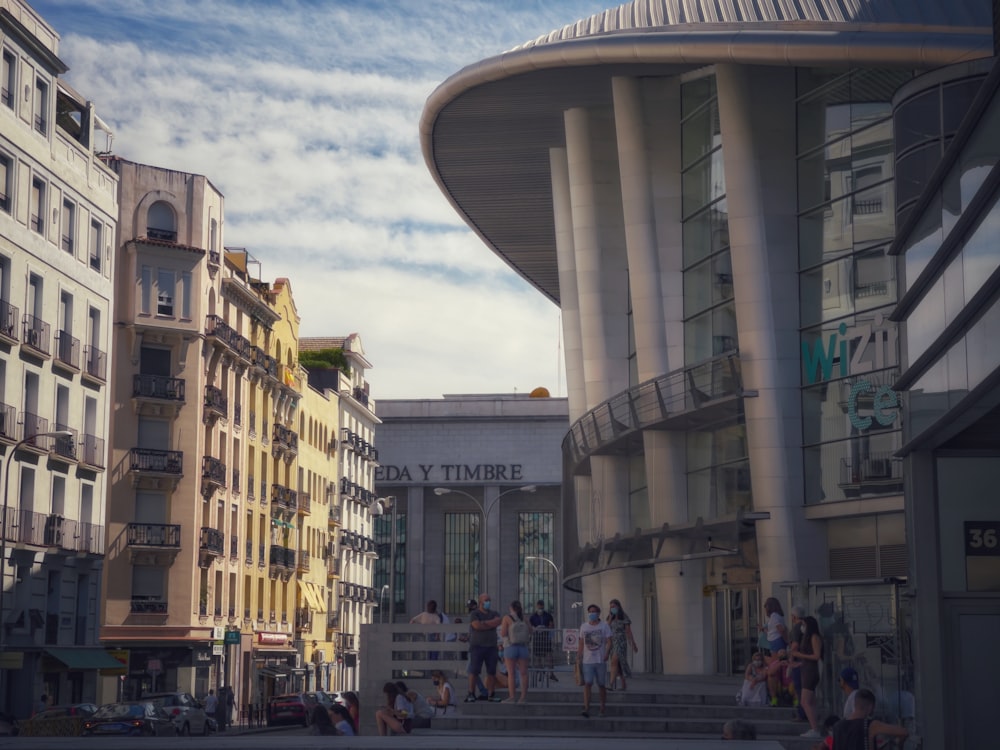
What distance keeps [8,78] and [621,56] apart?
1788cm

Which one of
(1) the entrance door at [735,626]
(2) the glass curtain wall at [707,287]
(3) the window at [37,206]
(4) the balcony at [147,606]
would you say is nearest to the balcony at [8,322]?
(3) the window at [37,206]

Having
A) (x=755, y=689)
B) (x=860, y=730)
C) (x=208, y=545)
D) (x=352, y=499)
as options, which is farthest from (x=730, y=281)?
(x=352, y=499)

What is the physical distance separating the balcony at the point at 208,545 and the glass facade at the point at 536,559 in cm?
4942

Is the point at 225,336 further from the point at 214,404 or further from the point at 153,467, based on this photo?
the point at 153,467

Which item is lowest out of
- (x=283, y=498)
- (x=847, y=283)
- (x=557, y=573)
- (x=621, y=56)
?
(x=557, y=573)

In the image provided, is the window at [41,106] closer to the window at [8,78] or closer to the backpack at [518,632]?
the window at [8,78]

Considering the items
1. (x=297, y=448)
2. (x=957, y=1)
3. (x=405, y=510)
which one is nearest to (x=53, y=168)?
(x=957, y=1)

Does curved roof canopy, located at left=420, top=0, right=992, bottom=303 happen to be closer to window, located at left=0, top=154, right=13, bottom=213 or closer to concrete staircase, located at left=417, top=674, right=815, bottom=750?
window, located at left=0, top=154, right=13, bottom=213

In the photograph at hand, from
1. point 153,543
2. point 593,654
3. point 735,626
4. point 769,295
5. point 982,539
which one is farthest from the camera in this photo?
point 153,543

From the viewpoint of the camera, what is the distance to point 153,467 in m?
67.8

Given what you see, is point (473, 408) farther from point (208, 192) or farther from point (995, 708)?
A: point (995, 708)

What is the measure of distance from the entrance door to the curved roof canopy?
534 inches

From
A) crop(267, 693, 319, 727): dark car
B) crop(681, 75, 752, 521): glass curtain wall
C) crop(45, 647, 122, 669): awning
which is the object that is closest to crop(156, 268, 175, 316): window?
crop(267, 693, 319, 727): dark car

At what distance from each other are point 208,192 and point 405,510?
2085 inches
